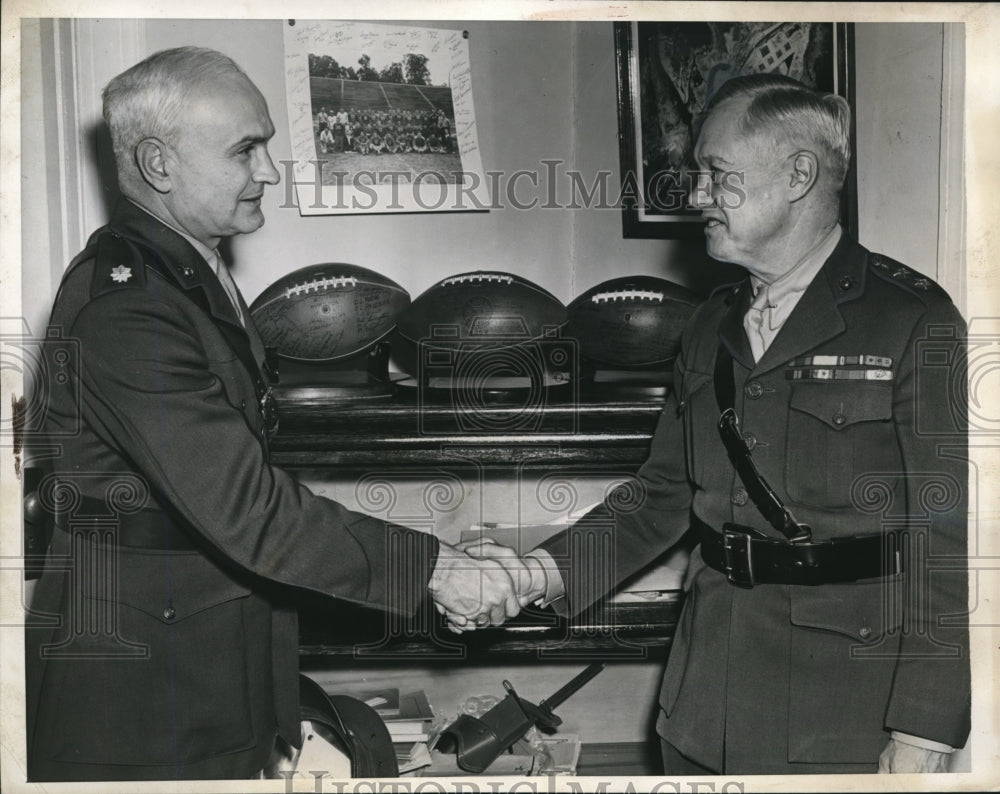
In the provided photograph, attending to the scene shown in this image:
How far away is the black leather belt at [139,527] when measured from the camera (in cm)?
165

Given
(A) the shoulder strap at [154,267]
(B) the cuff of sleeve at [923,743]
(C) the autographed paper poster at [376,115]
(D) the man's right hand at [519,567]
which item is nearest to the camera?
(B) the cuff of sleeve at [923,743]

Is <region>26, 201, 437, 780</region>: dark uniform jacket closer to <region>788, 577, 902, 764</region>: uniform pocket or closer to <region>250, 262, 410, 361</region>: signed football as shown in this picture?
<region>250, 262, 410, 361</region>: signed football

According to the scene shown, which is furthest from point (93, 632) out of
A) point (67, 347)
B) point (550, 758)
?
point (550, 758)

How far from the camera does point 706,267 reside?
7.19ft

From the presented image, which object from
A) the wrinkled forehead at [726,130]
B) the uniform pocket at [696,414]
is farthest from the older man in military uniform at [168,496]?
the wrinkled forehead at [726,130]

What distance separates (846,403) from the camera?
156 centimetres

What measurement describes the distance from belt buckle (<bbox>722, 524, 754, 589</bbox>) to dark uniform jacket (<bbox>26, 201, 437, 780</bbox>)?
1.81ft

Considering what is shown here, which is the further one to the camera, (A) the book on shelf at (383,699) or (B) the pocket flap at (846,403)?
(A) the book on shelf at (383,699)

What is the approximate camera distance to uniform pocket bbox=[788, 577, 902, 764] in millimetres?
1572

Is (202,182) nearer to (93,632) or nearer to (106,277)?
(106,277)

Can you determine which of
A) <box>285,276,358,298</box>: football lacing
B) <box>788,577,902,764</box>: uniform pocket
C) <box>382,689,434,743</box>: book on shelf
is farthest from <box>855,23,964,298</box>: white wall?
<box>382,689,434,743</box>: book on shelf

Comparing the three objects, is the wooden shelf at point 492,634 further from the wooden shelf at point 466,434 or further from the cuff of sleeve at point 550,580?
the wooden shelf at point 466,434

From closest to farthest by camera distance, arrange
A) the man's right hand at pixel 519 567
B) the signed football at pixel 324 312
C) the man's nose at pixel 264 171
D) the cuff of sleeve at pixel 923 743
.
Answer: the cuff of sleeve at pixel 923 743, the man's nose at pixel 264 171, the man's right hand at pixel 519 567, the signed football at pixel 324 312

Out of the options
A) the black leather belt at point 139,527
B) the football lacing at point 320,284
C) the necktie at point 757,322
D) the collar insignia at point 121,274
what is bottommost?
the black leather belt at point 139,527
